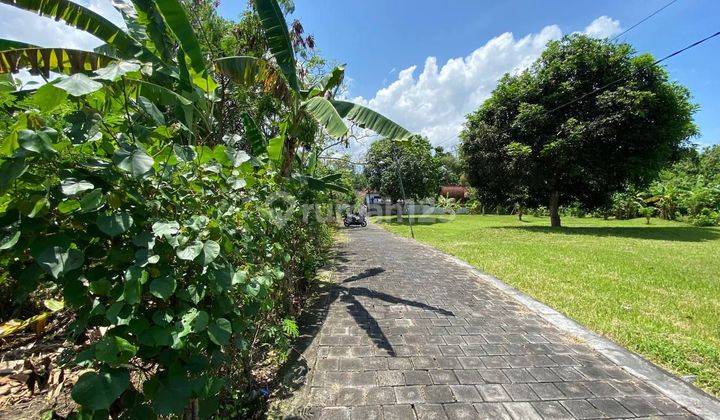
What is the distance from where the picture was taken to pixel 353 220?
71.6 feet

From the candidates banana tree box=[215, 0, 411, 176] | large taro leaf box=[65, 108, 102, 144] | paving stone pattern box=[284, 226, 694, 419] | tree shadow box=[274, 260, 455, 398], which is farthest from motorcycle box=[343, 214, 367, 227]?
large taro leaf box=[65, 108, 102, 144]

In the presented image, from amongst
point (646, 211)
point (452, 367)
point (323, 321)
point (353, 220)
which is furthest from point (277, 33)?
point (646, 211)

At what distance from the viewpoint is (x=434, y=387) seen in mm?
2750

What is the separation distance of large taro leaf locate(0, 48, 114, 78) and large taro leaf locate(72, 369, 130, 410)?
300 cm

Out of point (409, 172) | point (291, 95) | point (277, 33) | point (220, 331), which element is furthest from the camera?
point (409, 172)

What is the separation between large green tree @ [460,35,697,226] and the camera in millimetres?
13484

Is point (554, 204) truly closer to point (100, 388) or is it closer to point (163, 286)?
point (163, 286)

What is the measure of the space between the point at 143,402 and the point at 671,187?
30.0m

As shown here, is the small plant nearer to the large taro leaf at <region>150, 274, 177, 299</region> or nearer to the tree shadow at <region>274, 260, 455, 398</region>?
the tree shadow at <region>274, 260, 455, 398</region>

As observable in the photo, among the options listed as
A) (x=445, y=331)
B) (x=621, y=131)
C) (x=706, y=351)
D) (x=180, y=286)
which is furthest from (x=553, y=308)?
(x=621, y=131)

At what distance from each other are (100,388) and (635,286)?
7679 millimetres

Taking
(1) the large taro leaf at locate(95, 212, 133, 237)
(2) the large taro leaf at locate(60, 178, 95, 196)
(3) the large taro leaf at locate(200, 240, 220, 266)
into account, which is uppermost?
(2) the large taro leaf at locate(60, 178, 95, 196)

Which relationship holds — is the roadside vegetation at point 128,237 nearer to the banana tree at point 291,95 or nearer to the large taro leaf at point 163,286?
the large taro leaf at point 163,286

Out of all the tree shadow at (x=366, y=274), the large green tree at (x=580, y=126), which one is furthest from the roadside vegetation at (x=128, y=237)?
the large green tree at (x=580, y=126)
